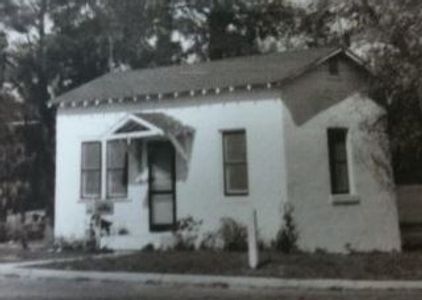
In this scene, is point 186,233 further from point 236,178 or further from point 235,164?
point 235,164

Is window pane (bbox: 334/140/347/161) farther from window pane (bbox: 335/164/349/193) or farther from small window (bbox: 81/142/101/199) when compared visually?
small window (bbox: 81/142/101/199)

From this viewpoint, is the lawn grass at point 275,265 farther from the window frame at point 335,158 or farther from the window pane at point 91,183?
the window pane at point 91,183

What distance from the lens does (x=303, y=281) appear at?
1358cm

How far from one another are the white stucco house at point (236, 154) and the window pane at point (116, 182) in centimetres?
3

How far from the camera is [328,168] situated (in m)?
19.5

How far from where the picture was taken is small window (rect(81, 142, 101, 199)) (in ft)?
69.9

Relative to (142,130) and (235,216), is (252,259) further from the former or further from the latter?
(142,130)

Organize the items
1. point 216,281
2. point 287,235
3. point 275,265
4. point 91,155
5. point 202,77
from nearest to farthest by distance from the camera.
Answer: point 216,281 < point 275,265 < point 287,235 < point 202,77 < point 91,155

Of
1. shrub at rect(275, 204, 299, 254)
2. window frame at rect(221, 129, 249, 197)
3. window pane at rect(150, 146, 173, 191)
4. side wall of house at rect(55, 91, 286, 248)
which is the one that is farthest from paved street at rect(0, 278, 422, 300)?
window pane at rect(150, 146, 173, 191)

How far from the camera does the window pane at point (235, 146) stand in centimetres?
1927

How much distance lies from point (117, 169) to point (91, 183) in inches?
39.1

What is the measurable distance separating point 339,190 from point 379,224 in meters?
1.57

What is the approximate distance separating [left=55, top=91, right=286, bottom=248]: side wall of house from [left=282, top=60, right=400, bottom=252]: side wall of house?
479 mm

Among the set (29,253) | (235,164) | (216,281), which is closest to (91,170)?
(29,253)
